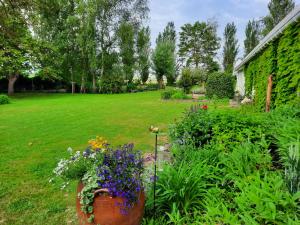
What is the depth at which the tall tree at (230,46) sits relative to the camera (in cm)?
3659

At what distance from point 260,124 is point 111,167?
279 centimetres

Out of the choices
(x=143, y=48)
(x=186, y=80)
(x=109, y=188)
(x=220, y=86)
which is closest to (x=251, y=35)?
(x=143, y=48)

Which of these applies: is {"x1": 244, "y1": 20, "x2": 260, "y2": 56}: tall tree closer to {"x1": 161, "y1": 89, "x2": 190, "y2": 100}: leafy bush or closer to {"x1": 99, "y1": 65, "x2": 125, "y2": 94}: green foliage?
{"x1": 99, "y1": 65, "x2": 125, "y2": 94}: green foliage

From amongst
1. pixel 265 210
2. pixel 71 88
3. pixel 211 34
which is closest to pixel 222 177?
pixel 265 210

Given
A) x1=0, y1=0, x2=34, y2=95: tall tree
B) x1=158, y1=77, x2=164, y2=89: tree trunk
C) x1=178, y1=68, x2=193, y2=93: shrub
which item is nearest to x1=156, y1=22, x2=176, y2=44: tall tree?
x1=158, y1=77, x2=164, y2=89: tree trunk

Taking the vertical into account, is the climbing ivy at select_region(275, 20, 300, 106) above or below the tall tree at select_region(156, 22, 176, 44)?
below

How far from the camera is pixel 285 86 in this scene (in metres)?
7.06

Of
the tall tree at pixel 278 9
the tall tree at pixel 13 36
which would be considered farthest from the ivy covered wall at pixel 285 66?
the tall tree at pixel 278 9

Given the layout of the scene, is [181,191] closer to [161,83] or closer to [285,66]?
[285,66]

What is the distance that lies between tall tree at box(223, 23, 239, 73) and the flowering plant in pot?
1458 inches

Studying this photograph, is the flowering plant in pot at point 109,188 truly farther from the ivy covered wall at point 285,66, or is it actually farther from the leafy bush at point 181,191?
the ivy covered wall at point 285,66

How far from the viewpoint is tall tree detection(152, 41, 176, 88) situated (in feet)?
95.5

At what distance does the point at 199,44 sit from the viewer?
40438 millimetres

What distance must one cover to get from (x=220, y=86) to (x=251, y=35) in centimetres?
2306
